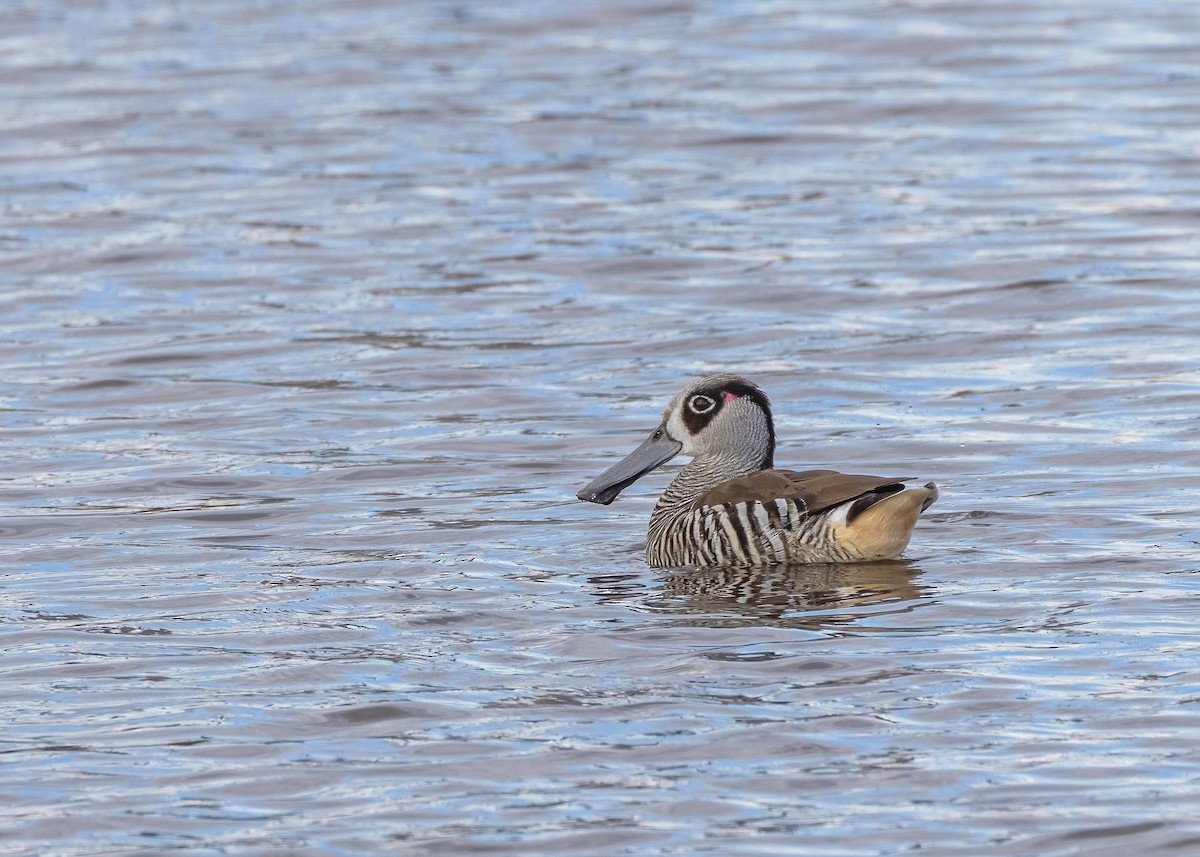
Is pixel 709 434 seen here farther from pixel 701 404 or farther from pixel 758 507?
pixel 758 507

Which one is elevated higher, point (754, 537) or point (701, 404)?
point (701, 404)

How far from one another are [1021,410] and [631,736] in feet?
20.3

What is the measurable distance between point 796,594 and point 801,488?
574 mm

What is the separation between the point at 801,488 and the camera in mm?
9547

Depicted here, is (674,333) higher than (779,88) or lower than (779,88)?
lower

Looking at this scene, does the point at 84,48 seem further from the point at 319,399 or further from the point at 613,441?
the point at 613,441


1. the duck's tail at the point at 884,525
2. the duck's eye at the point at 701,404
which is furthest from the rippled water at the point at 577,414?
the duck's eye at the point at 701,404

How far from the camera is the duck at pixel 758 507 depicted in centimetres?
941

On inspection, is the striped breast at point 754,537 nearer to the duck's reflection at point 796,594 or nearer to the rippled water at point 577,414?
the duck's reflection at point 796,594

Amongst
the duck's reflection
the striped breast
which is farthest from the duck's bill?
the duck's reflection

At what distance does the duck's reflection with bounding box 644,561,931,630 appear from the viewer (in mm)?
8734

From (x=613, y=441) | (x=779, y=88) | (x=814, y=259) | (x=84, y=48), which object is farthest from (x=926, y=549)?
(x=84, y=48)

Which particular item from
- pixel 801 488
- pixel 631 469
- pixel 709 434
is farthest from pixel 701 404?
pixel 801 488

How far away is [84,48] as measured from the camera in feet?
85.0
